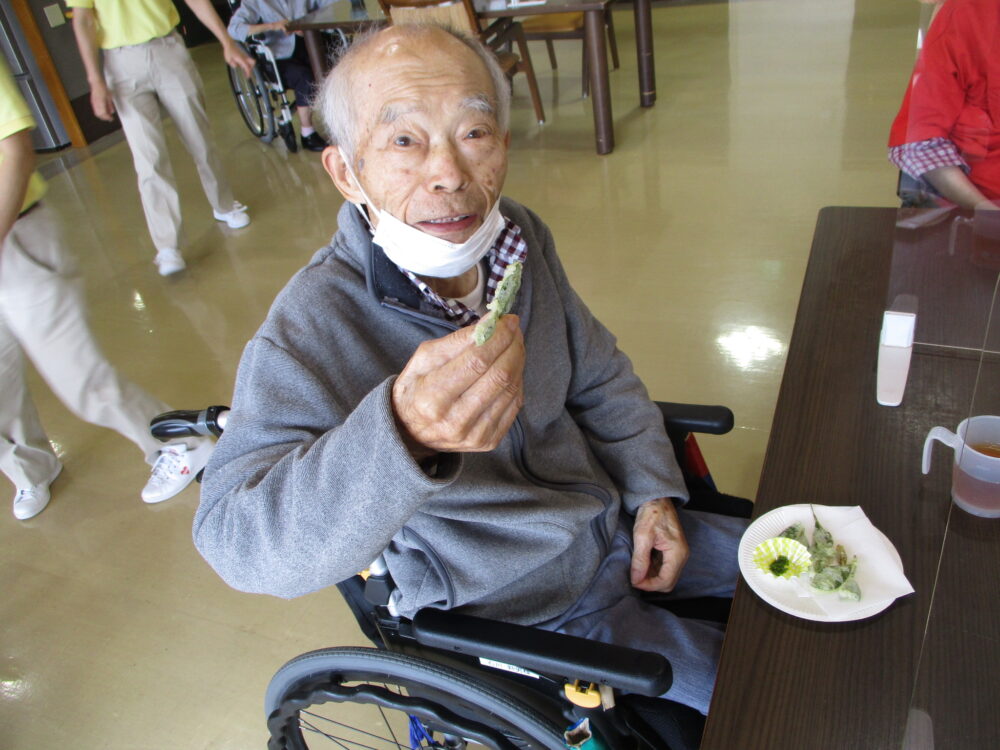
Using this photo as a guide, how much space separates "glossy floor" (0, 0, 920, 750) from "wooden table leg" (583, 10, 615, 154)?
11 cm

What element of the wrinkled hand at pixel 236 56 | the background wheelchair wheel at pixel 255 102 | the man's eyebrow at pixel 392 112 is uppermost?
the man's eyebrow at pixel 392 112

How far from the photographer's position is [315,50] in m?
4.45

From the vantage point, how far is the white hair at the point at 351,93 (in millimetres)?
1087

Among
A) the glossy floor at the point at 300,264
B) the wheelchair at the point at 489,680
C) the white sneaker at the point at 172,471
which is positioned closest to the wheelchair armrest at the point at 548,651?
the wheelchair at the point at 489,680

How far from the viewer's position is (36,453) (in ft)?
7.65

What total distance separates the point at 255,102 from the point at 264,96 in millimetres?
247

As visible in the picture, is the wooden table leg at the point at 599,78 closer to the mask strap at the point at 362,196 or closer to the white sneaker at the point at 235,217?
the white sneaker at the point at 235,217

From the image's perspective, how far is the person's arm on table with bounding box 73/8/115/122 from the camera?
306cm

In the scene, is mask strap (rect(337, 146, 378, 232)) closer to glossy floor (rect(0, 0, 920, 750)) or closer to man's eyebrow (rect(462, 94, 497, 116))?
man's eyebrow (rect(462, 94, 497, 116))

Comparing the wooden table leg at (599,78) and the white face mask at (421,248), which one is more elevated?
the white face mask at (421,248)

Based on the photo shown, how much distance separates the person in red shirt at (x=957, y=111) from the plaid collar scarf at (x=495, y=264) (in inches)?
40.0

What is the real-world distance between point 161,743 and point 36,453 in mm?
1105

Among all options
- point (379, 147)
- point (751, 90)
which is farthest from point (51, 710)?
point (751, 90)

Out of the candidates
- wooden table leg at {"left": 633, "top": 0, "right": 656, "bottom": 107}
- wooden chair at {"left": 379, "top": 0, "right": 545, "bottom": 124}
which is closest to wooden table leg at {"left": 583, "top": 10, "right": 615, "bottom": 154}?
wooden chair at {"left": 379, "top": 0, "right": 545, "bottom": 124}
